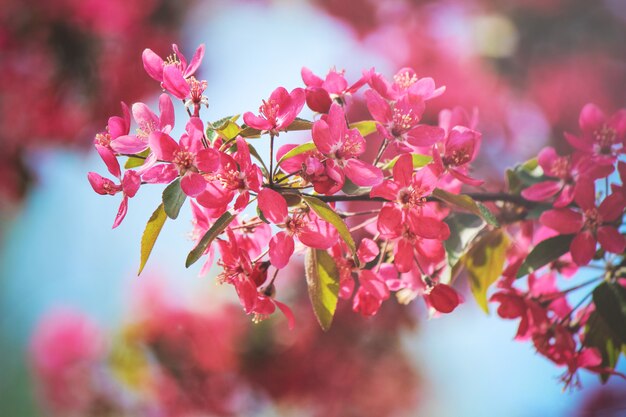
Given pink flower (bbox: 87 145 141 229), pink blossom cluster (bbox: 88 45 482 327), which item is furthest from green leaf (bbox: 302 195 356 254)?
pink flower (bbox: 87 145 141 229)

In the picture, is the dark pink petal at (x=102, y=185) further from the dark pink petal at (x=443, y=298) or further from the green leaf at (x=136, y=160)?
the dark pink petal at (x=443, y=298)

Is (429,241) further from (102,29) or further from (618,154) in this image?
(102,29)

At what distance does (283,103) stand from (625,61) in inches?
53.3

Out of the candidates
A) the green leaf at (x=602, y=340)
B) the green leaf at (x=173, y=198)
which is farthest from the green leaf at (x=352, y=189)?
the green leaf at (x=602, y=340)

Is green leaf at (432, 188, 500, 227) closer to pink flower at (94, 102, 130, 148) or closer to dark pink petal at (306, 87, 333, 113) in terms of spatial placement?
dark pink petal at (306, 87, 333, 113)

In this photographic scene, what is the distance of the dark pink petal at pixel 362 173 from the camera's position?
1.32ft

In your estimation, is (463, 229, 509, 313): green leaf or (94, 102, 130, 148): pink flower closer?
(94, 102, 130, 148): pink flower

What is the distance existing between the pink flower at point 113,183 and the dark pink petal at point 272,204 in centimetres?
7

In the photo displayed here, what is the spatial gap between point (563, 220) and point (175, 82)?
29 centimetres

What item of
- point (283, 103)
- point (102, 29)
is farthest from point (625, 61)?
point (283, 103)

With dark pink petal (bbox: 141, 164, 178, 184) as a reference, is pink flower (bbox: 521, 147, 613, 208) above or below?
above

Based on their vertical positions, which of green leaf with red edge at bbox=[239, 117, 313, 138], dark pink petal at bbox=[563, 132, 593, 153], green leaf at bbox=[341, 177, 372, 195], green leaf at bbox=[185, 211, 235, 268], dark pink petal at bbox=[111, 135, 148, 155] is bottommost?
green leaf at bbox=[185, 211, 235, 268]

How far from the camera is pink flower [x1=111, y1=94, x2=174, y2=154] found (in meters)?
0.41

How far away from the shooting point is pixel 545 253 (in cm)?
48
